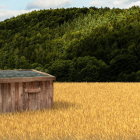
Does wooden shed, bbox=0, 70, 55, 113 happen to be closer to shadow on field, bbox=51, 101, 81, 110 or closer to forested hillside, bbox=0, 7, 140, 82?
shadow on field, bbox=51, 101, 81, 110

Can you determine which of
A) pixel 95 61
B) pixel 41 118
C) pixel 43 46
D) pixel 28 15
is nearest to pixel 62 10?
pixel 28 15

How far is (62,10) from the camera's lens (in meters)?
79.6

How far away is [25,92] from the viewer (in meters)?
15.2

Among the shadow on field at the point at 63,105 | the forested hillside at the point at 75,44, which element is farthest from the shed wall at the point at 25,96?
the forested hillside at the point at 75,44

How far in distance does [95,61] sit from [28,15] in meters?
37.6

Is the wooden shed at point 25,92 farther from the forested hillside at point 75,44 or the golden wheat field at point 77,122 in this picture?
the forested hillside at point 75,44

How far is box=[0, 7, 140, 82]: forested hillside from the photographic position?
43.2 meters

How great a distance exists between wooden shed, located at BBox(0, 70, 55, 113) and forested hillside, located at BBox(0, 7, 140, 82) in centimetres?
2597

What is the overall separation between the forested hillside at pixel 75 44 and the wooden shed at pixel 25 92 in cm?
2597

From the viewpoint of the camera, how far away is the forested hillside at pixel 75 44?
142ft

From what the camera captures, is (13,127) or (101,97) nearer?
(13,127)

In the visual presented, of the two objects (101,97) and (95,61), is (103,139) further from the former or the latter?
(95,61)

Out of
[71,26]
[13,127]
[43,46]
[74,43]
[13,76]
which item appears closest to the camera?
[13,127]

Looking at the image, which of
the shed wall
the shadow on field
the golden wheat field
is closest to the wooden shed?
the shed wall
